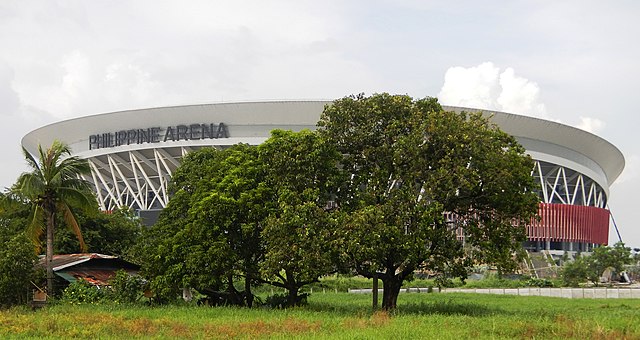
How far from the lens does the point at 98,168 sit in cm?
8056

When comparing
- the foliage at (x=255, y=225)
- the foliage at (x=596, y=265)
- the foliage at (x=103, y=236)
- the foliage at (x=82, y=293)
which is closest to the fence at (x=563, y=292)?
the foliage at (x=596, y=265)

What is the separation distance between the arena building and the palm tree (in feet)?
112

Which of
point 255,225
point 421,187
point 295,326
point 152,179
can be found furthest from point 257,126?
point 295,326

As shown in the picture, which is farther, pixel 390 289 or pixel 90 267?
pixel 90 267

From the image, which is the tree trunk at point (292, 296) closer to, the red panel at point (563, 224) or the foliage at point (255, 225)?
the foliage at point (255, 225)

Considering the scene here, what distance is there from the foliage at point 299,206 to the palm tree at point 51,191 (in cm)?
811

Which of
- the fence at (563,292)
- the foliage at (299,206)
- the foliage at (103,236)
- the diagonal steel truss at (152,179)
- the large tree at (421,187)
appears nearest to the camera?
the large tree at (421,187)

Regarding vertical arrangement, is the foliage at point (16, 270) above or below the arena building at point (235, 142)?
below

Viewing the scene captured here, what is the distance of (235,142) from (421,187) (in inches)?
1839

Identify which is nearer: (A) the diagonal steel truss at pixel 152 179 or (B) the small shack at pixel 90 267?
(B) the small shack at pixel 90 267

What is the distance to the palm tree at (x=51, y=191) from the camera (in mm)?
29281

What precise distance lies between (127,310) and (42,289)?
605 centimetres

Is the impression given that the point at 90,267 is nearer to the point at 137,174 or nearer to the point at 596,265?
the point at 596,265

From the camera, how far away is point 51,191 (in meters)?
29.8
